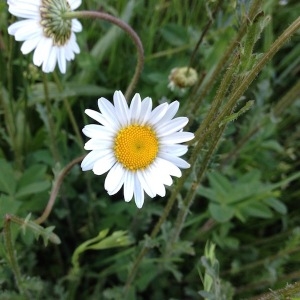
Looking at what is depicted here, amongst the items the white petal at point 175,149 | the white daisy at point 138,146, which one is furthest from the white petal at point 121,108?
the white petal at point 175,149

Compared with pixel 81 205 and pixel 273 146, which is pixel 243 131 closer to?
pixel 273 146

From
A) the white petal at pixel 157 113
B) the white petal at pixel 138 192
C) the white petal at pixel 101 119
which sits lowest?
the white petal at pixel 138 192

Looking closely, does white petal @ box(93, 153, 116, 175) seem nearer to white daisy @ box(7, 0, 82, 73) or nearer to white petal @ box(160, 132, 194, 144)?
white petal @ box(160, 132, 194, 144)

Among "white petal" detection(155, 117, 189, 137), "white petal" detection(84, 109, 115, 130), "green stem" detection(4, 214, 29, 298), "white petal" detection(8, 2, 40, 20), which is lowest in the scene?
"green stem" detection(4, 214, 29, 298)

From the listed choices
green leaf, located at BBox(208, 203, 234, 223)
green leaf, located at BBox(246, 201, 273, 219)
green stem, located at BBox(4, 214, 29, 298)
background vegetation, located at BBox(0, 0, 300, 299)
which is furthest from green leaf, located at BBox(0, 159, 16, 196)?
green leaf, located at BBox(246, 201, 273, 219)

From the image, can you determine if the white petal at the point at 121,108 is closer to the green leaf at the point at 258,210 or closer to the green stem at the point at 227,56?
the green stem at the point at 227,56

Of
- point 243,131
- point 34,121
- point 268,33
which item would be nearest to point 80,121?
point 34,121

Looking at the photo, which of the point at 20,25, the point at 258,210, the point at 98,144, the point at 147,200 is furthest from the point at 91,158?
the point at 258,210
